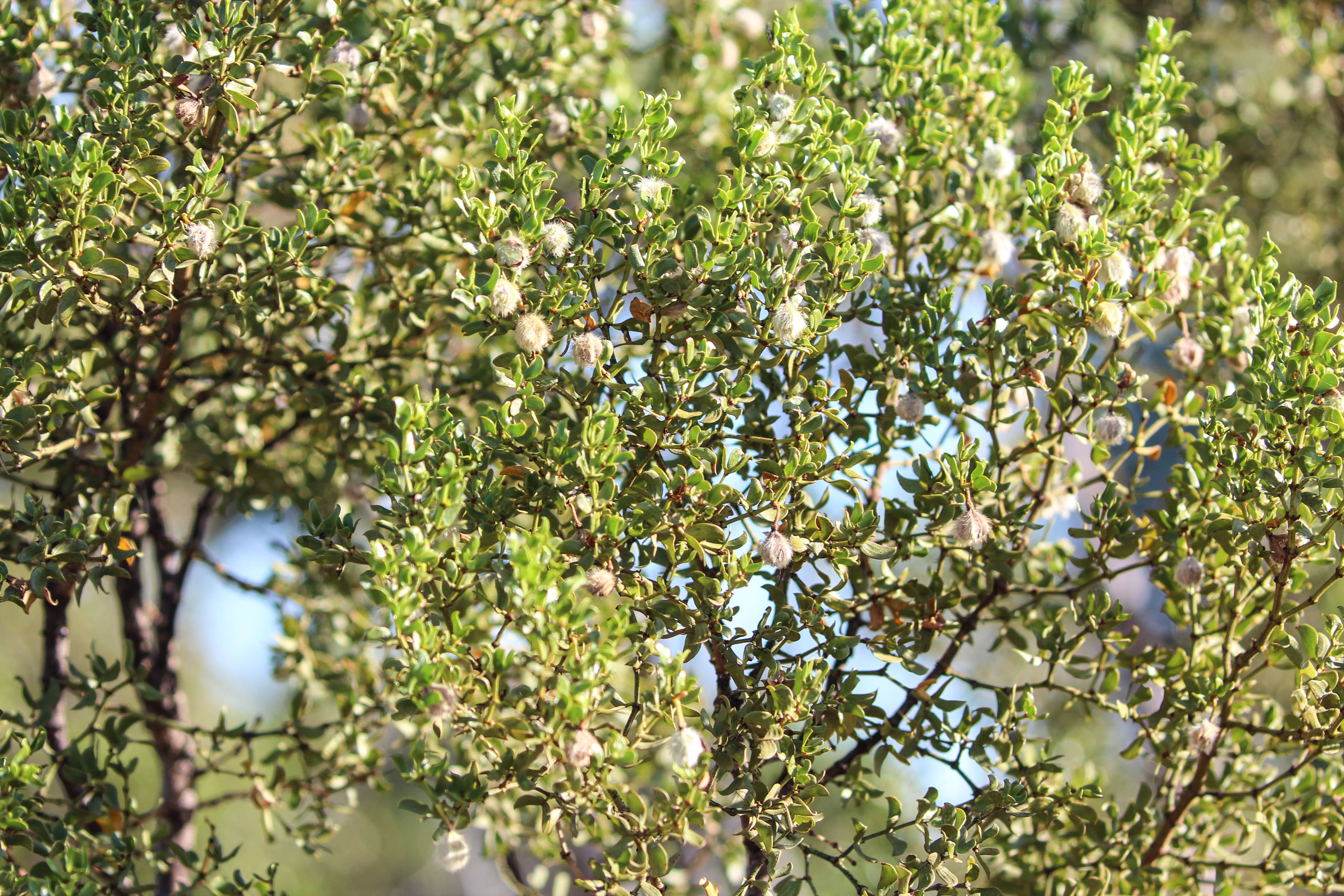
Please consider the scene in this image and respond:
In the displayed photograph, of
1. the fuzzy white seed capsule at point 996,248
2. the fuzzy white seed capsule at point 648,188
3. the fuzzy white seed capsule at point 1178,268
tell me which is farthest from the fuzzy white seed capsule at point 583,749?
the fuzzy white seed capsule at point 1178,268

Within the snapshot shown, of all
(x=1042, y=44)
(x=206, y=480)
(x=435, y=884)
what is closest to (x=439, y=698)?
(x=206, y=480)

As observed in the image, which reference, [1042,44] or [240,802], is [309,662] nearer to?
[1042,44]

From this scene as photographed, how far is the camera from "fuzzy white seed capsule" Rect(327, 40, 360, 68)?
1.89 meters

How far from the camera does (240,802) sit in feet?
28.5

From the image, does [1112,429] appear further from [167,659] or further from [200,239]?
[167,659]

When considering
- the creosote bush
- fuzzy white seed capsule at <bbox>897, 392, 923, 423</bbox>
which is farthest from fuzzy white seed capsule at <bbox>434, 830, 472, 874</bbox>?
fuzzy white seed capsule at <bbox>897, 392, 923, 423</bbox>

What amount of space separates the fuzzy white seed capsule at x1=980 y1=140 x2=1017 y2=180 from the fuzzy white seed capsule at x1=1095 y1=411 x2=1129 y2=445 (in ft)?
1.70

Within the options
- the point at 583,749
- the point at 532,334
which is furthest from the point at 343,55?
the point at 583,749

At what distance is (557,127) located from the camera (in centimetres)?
219

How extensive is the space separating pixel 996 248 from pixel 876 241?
0.28 metres

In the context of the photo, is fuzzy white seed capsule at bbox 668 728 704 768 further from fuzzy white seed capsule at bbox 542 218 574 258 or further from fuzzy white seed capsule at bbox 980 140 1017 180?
fuzzy white seed capsule at bbox 980 140 1017 180

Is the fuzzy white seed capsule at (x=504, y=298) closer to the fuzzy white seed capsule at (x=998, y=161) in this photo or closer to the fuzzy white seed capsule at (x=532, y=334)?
the fuzzy white seed capsule at (x=532, y=334)

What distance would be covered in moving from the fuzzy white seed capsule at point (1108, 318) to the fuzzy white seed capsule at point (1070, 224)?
123 mm

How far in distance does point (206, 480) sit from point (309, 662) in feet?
1.79
